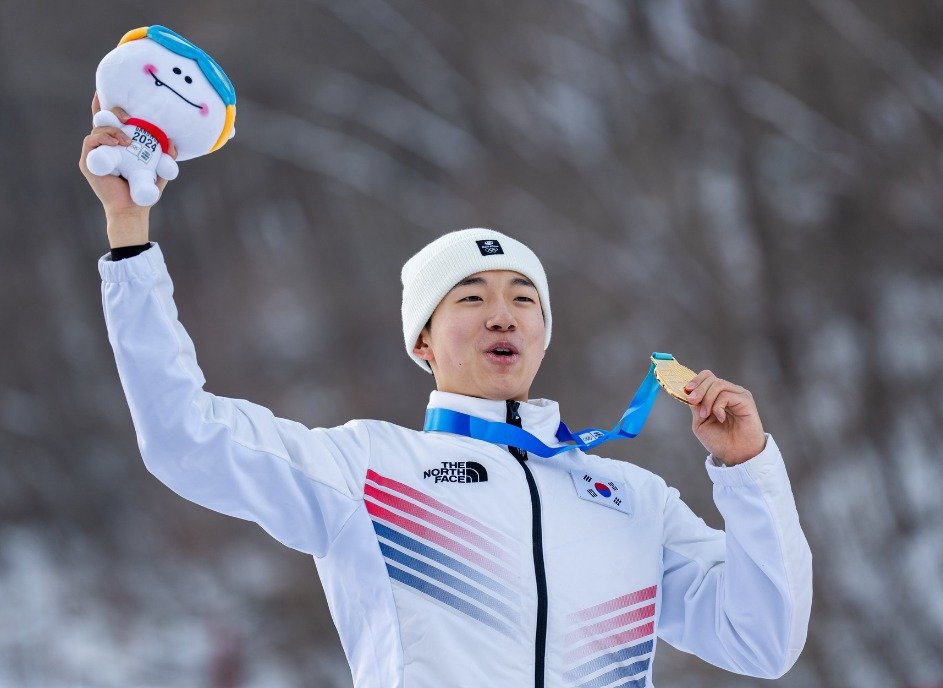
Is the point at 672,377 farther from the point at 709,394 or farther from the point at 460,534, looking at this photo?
the point at 460,534

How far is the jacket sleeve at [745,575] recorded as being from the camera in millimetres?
1998

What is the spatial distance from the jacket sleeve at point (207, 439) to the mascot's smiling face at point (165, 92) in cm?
27

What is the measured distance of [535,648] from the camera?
190 centimetres

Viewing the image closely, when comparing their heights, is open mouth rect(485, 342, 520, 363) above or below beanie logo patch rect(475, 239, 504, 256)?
below

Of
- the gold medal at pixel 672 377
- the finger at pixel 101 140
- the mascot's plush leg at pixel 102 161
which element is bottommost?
the gold medal at pixel 672 377

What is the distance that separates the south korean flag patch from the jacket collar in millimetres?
94

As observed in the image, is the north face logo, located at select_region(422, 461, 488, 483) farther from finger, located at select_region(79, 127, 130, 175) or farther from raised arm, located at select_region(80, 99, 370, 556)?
finger, located at select_region(79, 127, 130, 175)

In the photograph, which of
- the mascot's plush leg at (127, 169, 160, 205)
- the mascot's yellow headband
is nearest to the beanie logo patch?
the mascot's yellow headband

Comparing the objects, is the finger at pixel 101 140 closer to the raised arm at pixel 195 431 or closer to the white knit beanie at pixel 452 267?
the raised arm at pixel 195 431

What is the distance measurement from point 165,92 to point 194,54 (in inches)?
4.5

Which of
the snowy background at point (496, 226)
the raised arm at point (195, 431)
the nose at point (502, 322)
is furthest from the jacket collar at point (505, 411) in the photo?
the snowy background at point (496, 226)

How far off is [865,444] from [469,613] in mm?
6459

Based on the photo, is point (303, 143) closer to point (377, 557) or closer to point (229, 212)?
point (229, 212)

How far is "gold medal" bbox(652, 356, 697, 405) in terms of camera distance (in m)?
A: 2.02
